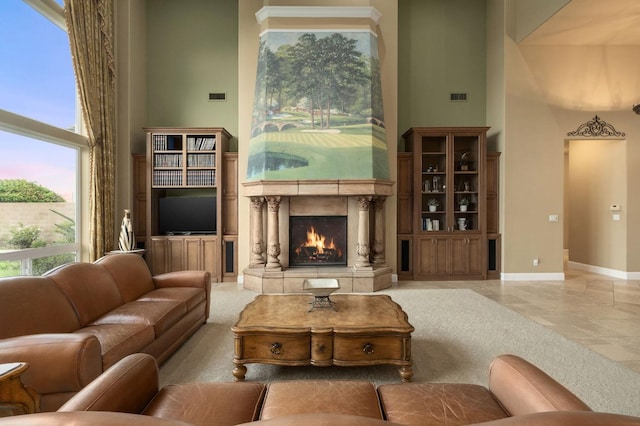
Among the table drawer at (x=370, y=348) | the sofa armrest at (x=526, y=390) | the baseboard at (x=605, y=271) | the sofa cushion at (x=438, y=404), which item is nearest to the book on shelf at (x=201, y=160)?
the table drawer at (x=370, y=348)

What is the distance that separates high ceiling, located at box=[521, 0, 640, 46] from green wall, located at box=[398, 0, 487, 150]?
3.68 ft

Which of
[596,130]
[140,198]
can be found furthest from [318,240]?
[596,130]

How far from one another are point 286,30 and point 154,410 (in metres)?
6.03

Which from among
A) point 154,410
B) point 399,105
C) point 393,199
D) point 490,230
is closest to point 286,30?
point 399,105

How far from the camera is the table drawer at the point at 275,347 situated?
2570 millimetres

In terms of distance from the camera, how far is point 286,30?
5906mm

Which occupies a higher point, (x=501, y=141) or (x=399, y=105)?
(x=399, y=105)

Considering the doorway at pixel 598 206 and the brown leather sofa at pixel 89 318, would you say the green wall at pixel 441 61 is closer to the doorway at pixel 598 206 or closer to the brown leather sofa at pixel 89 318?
the doorway at pixel 598 206

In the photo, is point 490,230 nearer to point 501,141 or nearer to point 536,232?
point 536,232

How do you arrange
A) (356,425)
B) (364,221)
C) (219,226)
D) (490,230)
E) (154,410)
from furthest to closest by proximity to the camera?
(490,230)
(219,226)
(364,221)
(154,410)
(356,425)

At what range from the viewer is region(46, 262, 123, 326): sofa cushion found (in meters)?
2.71

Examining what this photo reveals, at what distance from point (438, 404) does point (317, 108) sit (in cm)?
516

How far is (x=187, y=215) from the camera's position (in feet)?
21.5

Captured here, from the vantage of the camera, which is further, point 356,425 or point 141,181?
point 141,181
